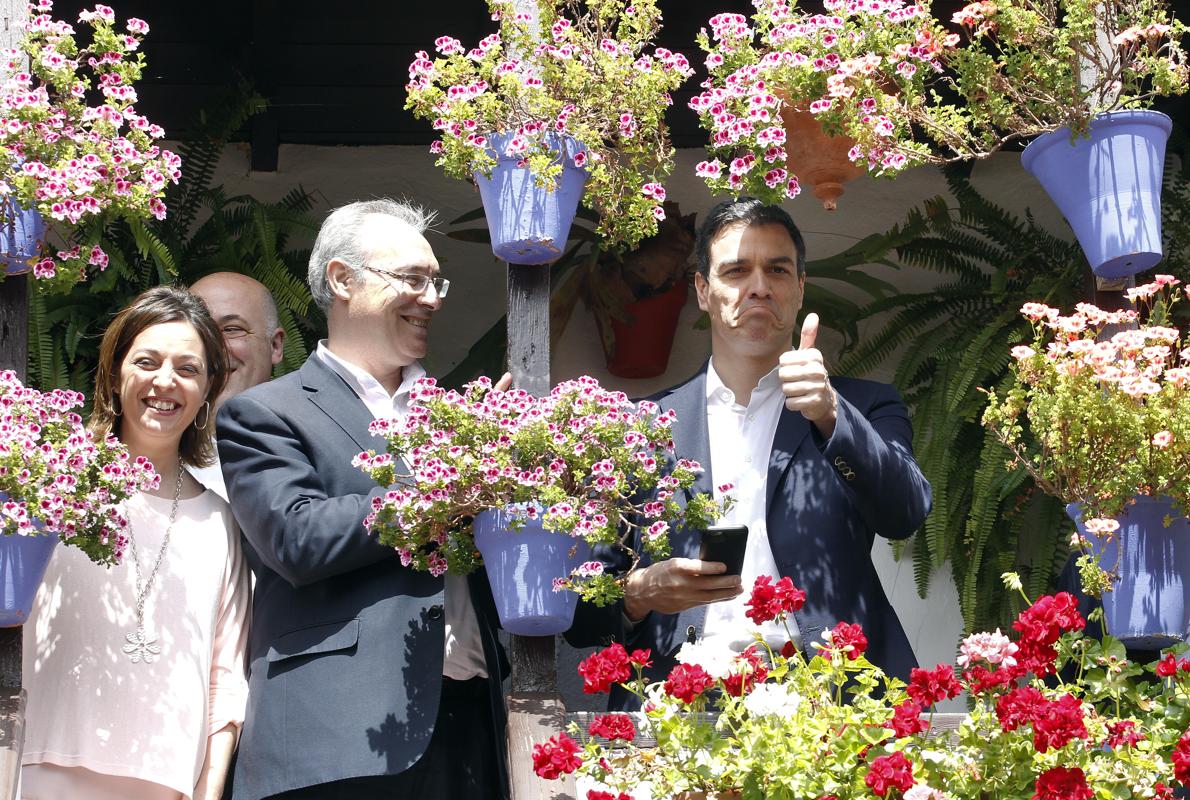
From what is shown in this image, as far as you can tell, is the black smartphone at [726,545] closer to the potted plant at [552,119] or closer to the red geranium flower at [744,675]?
the red geranium flower at [744,675]

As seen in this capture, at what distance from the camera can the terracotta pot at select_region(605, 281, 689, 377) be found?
5848mm

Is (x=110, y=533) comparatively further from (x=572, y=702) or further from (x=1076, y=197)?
(x=1076, y=197)

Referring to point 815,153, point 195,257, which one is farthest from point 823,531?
point 195,257

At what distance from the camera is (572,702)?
458cm

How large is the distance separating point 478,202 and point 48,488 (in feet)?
9.46

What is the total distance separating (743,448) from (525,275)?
2.16ft

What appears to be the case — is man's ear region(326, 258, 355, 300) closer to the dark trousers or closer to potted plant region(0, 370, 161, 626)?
potted plant region(0, 370, 161, 626)

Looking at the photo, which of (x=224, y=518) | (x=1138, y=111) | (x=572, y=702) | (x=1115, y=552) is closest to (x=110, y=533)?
(x=224, y=518)

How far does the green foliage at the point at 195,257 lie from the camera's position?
5387mm

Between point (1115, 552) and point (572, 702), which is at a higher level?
point (1115, 552)

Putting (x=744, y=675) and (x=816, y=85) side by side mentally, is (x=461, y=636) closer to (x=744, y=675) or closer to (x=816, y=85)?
(x=744, y=675)

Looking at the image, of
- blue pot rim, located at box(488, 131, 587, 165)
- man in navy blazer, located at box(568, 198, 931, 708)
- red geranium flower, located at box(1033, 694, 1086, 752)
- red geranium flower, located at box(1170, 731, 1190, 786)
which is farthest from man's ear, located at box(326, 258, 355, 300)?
red geranium flower, located at box(1170, 731, 1190, 786)

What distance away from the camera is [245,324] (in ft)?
16.9

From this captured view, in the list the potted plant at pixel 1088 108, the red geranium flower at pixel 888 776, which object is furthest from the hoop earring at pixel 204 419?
the red geranium flower at pixel 888 776
